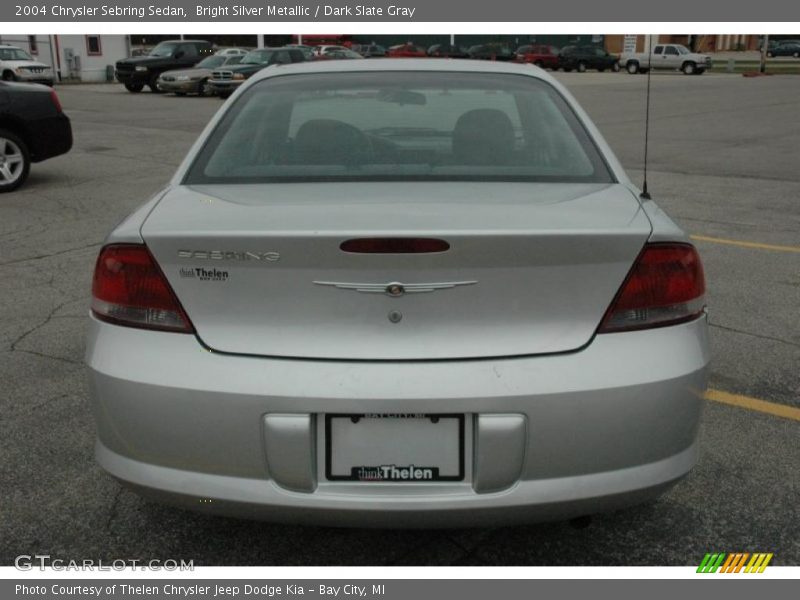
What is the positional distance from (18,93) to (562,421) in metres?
9.33

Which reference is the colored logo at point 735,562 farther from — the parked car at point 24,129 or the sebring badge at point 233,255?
the parked car at point 24,129

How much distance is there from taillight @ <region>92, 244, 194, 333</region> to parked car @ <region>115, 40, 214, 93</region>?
31.2 m

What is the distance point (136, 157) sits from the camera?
1345 cm

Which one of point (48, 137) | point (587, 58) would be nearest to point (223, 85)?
point (48, 137)

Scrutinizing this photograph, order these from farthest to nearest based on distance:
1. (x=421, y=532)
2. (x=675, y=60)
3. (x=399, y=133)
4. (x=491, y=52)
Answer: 1. (x=491, y=52)
2. (x=675, y=60)
3. (x=399, y=133)
4. (x=421, y=532)

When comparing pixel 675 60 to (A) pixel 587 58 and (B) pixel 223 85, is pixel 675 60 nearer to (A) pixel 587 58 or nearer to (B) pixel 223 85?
(A) pixel 587 58

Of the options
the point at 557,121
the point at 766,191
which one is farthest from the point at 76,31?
the point at 557,121

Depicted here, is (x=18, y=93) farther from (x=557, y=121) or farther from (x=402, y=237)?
(x=402, y=237)

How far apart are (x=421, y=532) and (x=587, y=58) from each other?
168 feet

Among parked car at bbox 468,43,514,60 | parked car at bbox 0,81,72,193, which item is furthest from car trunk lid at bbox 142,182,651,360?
parked car at bbox 468,43,514,60

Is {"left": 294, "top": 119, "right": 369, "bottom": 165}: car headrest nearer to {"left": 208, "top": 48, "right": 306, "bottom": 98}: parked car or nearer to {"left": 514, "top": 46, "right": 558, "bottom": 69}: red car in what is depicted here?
{"left": 208, "top": 48, "right": 306, "bottom": 98}: parked car

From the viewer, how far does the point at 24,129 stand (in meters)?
9.93

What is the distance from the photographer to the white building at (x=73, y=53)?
4231 cm

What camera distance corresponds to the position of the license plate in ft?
7.33
